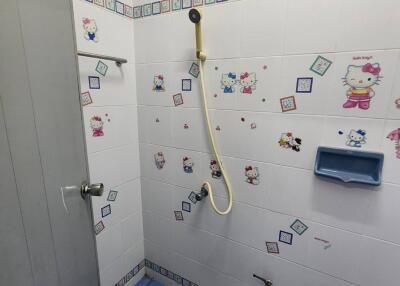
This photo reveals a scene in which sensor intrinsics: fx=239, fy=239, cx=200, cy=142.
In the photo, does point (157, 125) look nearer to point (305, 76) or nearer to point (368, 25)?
point (305, 76)

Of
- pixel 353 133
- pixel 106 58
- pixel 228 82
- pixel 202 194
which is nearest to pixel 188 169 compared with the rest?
pixel 202 194

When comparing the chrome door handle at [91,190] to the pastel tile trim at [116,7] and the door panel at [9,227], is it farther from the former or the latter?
→ the pastel tile trim at [116,7]

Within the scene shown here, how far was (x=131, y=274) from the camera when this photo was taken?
1.65m

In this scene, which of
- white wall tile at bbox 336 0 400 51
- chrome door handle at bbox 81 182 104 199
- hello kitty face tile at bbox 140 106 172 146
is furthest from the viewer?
hello kitty face tile at bbox 140 106 172 146

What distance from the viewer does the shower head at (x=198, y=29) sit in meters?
1.02

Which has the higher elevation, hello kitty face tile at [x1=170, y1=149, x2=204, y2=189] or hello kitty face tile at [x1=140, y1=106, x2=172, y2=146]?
hello kitty face tile at [x1=140, y1=106, x2=172, y2=146]

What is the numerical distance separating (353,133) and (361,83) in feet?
0.61

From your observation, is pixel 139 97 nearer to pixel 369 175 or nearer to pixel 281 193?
pixel 281 193

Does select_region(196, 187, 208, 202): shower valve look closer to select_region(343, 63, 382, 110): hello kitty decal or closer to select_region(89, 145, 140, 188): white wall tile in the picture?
select_region(89, 145, 140, 188): white wall tile

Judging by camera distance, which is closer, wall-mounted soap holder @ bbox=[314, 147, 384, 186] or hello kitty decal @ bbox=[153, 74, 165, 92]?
wall-mounted soap holder @ bbox=[314, 147, 384, 186]

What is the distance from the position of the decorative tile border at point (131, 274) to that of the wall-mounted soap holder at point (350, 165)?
1383 mm

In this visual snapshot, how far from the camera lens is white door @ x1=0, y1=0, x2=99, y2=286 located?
0.61 m

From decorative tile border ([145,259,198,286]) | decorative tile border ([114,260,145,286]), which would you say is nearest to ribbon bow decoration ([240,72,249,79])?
decorative tile border ([145,259,198,286])

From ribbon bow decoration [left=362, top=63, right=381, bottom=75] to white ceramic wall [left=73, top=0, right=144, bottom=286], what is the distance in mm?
1128
